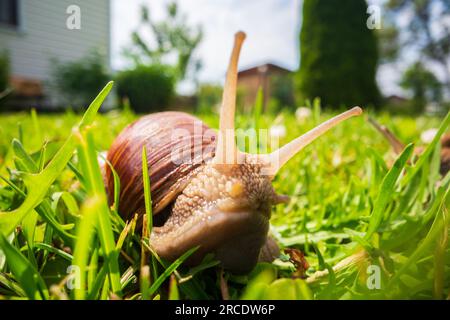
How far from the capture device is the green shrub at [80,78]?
Result: 8.94 m

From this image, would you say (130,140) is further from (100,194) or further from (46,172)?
(100,194)

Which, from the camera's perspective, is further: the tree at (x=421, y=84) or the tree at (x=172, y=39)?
the tree at (x=421, y=84)

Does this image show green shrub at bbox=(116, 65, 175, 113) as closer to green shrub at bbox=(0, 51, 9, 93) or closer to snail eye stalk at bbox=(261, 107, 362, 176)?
green shrub at bbox=(0, 51, 9, 93)

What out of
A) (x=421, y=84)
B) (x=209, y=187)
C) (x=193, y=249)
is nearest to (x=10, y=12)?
(x=209, y=187)

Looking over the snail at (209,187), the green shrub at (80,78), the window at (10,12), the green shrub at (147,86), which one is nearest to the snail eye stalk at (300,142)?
the snail at (209,187)

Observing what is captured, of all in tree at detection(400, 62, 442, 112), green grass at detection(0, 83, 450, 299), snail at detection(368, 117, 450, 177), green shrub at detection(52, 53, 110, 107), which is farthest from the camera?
tree at detection(400, 62, 442, 112)

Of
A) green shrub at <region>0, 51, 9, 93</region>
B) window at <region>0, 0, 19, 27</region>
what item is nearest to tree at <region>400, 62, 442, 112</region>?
window at <region>0, 0, 19, 27</region>

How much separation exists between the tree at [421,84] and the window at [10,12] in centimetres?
1933

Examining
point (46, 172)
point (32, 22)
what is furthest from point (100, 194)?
point (32, 22)

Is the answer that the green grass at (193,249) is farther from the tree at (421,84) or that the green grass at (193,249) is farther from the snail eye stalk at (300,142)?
the tree at (421,84)

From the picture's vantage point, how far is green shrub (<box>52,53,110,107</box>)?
894 cm

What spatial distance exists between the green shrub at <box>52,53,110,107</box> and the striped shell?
27.7ft

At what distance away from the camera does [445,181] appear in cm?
89
